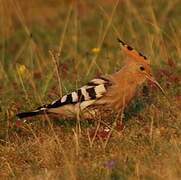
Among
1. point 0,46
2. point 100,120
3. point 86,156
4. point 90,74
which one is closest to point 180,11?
point 0,46

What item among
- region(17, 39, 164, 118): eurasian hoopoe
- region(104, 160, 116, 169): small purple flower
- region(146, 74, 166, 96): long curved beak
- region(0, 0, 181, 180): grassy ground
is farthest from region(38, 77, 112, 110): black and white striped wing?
region(104, 160, 116, 169): small purple flower

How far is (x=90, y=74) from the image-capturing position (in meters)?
7.08

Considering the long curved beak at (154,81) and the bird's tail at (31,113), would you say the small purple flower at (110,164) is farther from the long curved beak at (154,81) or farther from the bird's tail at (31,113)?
the long curved beak at (154,81)

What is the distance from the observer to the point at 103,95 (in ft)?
18.6

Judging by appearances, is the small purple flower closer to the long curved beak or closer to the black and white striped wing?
the black and white striped wing

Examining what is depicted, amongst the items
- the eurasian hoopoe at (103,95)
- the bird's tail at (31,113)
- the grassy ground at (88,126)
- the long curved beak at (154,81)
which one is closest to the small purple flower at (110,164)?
the grassy ground at (88,126)

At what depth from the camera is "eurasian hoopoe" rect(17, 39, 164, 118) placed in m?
5.66

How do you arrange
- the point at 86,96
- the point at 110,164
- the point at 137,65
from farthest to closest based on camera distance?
1. the point at 137,65
2. the point at 86,96
3. the point at 110,164

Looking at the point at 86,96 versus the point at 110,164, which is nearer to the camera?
the point at 110,164

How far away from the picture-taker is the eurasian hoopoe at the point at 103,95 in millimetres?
5664

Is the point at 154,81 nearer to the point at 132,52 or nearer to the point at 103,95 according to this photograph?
the point at 132,52

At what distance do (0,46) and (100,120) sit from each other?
436cm

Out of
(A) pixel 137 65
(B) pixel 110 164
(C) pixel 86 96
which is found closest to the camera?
(B) pixel 110 164

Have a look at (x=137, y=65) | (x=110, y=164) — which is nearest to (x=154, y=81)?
(x=137, y=65)
